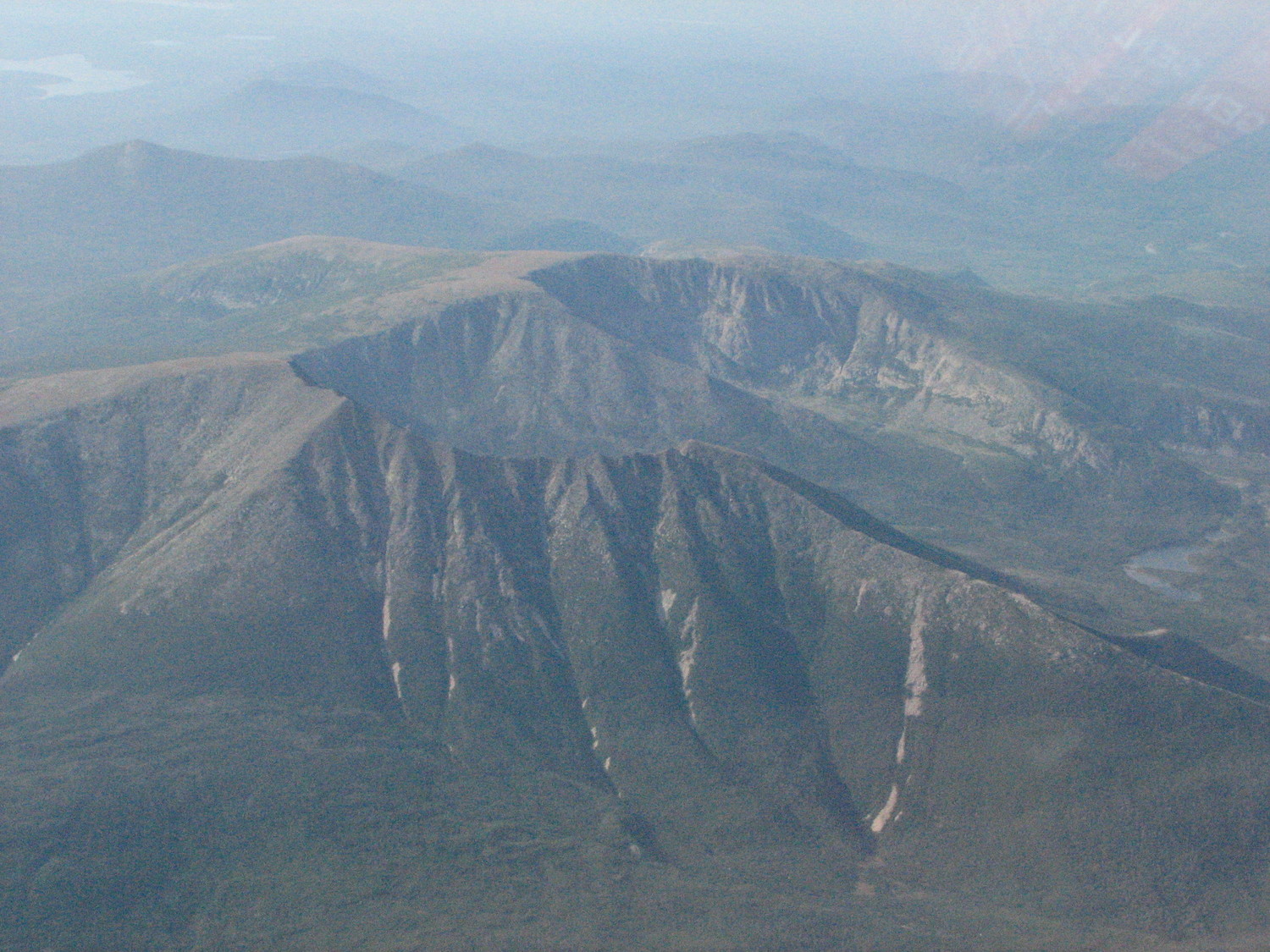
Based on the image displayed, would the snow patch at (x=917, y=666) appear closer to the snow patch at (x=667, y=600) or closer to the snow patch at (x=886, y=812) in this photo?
the snow patch at (x=886, y=812)

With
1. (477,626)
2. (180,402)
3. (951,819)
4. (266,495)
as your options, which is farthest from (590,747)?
(180,402)

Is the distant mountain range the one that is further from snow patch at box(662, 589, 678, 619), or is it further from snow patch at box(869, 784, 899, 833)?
snow patch at box(662, 589, 678, 619)

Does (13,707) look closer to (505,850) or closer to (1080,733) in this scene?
(505,850)

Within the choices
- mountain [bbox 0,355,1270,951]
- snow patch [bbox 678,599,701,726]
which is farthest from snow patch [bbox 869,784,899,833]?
snow patch [bbox 678,599,701,726]

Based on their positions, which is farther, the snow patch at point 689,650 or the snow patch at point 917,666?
the snow patch at point 689,650

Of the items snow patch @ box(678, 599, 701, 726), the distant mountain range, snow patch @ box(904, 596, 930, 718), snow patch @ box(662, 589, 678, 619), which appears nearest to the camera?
the distant mountain range

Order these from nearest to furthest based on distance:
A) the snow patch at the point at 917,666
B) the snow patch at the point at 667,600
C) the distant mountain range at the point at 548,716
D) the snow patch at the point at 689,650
Answer: 1. the distant mountain range at the point at 548,716
2. the snow patch at the point at 917,666
3. the snow patch at the point at 689,650
4. the snow patch at the point at 667,600

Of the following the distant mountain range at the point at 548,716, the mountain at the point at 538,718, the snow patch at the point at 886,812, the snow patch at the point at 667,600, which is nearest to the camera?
the distant mountain range at the point at 548,716

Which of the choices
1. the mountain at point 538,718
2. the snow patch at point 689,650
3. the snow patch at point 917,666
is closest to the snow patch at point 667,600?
the mountain at point 538,718

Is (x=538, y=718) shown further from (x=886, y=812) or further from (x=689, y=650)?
(x=886, y=812)
